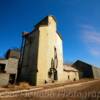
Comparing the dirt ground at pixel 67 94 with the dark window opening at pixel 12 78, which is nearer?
the dirt ground at pixel 67 94

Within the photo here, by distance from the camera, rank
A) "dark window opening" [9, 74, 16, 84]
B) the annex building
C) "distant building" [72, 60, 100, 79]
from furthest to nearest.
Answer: "distant building" [72, 60, 100, 79] → the annex building → "dark window opening" [9, 74, 16, 84]

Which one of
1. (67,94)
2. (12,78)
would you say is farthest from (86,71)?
(67,94)

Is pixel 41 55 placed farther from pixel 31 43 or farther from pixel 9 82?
pixel 9 82

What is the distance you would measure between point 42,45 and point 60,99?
63.0 ft

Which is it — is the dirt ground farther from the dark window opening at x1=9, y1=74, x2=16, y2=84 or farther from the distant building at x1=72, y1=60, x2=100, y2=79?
the distant building at x1=72, y1=60, x2=100, y2=79

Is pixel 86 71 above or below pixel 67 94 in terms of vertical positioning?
above

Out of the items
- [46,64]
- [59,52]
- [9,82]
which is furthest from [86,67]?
[9,82]

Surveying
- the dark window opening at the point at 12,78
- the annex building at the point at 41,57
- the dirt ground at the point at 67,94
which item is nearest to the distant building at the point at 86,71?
the annex building at the point at 41,57

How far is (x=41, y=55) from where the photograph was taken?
27953 mm

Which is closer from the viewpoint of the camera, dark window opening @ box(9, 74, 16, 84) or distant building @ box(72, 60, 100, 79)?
dark window opening @ box(9, 74, 16, 84)

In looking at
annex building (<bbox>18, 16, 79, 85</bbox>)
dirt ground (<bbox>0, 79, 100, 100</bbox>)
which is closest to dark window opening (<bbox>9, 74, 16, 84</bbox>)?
annex building (<bbox>18, 16, 79, 85</bbox>)

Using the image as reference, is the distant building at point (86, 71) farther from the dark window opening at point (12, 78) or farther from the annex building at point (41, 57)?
the dark window opening at point (12, 78)

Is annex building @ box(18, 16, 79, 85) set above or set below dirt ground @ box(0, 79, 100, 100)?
above

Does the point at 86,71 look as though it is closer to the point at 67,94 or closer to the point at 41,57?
the point at 41,57
